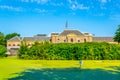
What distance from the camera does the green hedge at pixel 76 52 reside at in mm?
55656

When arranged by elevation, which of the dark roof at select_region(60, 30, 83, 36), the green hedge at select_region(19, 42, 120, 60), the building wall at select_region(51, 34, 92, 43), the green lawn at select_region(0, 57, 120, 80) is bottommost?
the green lawn at select_region(0, 57, 120, 80)

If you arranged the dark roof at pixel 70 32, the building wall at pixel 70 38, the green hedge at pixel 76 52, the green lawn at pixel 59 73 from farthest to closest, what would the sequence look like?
1. the dark roof at pixel 70 32
2. the building wall at pixel 70 38
3. the green hedge at pixel 76 52
4. the green lawn at pixel 59 73

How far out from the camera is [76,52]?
55.6 metres

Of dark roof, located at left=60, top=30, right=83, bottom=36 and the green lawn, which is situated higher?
dark roof, located at left=60, top=30, right=83, bottom=36

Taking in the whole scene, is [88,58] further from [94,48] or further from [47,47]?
[47,47]

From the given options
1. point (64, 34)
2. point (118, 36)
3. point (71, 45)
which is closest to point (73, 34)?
point (64, 34)

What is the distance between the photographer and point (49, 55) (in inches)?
2223

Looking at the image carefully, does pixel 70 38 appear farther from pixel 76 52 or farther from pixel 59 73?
pixel 59 73

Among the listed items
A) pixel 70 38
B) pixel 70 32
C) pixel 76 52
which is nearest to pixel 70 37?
pixel 70 38

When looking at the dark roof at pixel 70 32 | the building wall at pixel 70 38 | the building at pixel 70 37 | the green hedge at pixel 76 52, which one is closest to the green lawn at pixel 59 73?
the green hedge at pixel 76 52

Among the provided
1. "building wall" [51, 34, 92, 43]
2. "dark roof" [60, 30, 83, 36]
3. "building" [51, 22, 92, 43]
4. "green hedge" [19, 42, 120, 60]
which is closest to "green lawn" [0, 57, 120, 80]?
"green hedge" [19, 42, 120, 60]

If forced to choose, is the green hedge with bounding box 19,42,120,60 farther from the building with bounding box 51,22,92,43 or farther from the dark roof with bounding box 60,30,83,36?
the dark roof with bounding box 60,30,83,36

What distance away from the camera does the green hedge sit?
55656mm

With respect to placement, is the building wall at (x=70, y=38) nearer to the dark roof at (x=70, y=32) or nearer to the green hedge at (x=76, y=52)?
the dark roof at (x=70, y=32)
